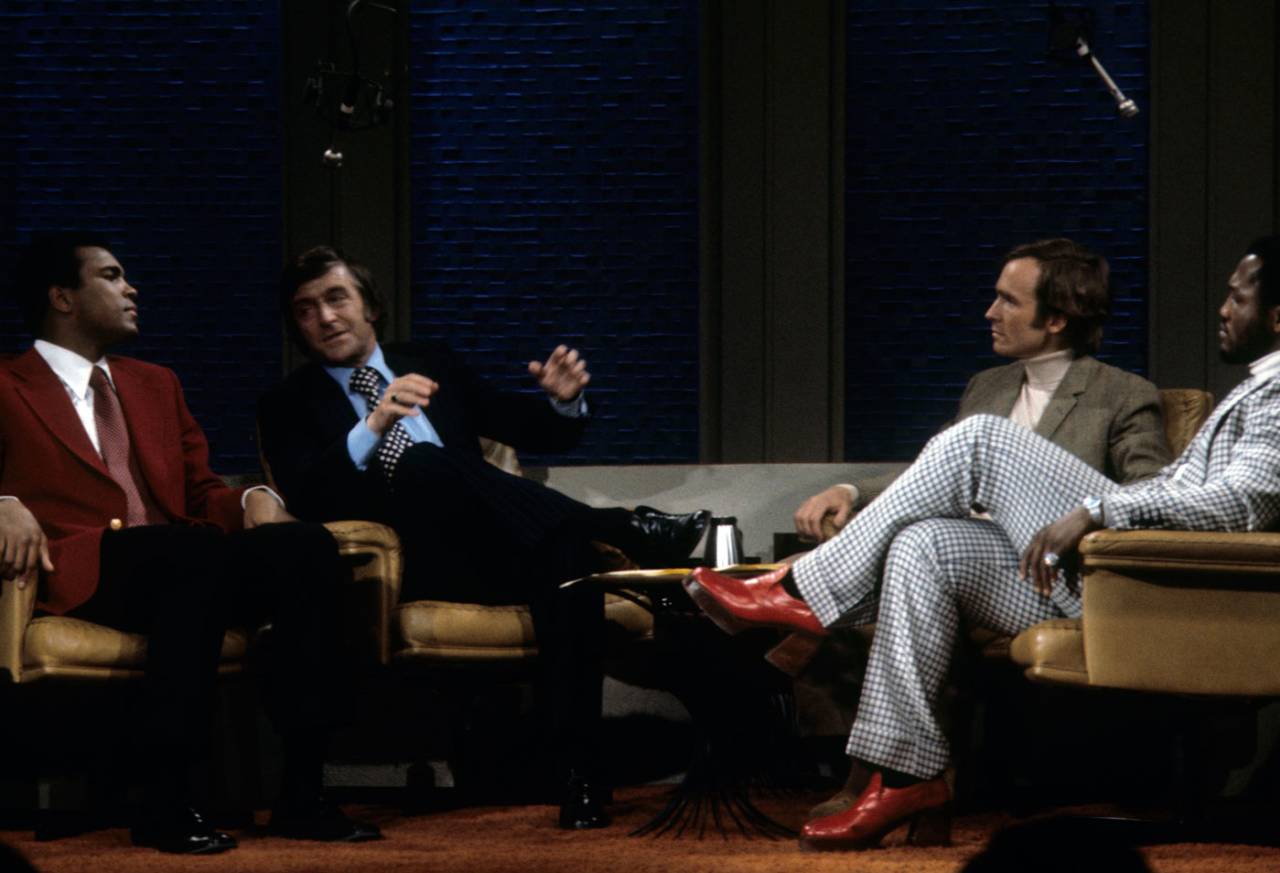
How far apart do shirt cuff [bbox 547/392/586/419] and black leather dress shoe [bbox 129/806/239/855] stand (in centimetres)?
137

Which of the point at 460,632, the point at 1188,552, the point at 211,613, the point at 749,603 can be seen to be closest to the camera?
the point at 1188,552

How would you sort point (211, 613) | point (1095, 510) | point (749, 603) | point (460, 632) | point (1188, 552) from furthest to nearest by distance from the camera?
1. point (460, 632)
2. point (211, 613)
3. point (749, 603)
4. point (1095, 510)
5. point (1188, 552)

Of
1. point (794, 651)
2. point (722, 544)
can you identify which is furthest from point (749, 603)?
point (722, 544)

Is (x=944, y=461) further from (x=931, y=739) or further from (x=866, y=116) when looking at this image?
(x=866, y=116)

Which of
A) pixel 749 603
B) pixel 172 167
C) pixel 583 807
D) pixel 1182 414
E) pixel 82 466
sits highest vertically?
pixel 172 167

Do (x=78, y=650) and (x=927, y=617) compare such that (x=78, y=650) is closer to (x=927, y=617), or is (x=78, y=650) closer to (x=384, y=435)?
(x=384, y=435)

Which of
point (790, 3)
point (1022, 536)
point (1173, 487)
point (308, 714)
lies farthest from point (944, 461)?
point (790, 3)

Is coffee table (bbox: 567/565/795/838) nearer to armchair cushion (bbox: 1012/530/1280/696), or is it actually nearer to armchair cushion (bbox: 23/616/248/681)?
armchair cushion (bbox: 1012/530/1280/696)

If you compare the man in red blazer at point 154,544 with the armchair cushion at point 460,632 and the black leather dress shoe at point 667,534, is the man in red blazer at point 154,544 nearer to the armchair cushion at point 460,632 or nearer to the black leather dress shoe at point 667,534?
the armchair cushion at point 460,632

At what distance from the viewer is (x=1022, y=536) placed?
304 centimetres

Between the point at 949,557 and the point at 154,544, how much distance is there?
5.02 ft

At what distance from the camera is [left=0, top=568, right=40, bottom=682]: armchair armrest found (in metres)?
3.12

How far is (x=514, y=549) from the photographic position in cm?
355

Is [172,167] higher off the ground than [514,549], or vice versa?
[172,167]
